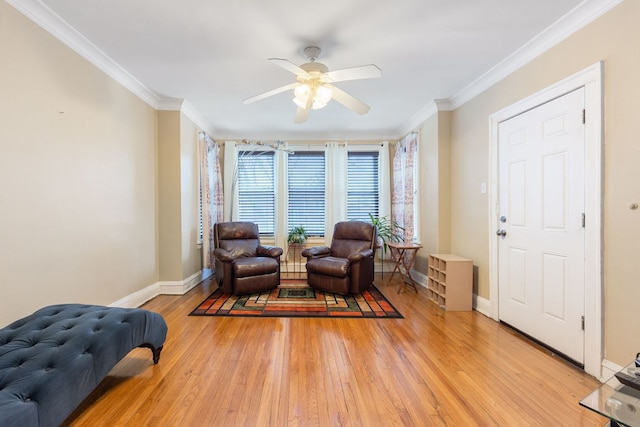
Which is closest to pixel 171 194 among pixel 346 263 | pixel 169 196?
pixel 169 196

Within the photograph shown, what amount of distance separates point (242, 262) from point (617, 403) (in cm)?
343

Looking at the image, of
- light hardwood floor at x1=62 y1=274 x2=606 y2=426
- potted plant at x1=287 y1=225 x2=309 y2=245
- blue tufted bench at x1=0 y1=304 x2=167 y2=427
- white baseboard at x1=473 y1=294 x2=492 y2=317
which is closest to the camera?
blue tufted bench at x1=0 y1=304 x2=167 y2=427

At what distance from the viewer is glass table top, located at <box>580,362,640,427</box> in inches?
41.1

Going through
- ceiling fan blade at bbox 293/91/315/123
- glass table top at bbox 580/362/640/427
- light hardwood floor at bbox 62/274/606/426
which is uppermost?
ceiling fan blade at bbox 293/91/315/123

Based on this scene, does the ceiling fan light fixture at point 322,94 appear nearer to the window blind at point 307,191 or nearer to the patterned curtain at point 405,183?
the patterned curtain at point 405,183

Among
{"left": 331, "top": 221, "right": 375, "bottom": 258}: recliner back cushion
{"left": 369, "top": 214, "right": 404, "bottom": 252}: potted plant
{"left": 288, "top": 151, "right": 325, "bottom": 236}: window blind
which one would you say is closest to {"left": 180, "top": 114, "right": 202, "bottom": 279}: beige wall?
{"left": 288, "top": 151, "right": 325, "bottom": 236}: window blind

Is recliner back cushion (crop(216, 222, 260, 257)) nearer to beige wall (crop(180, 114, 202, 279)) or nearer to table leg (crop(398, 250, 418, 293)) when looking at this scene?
beige wall (crop(180, 114, 202, 279))

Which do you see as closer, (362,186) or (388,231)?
(388,231)

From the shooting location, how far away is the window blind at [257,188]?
5.29 meters

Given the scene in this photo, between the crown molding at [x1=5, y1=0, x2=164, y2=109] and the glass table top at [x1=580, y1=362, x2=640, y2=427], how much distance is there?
3.93 m

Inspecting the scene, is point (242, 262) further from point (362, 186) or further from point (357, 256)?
point (362, 186)

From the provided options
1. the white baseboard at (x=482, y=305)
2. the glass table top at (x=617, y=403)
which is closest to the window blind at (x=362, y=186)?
the white baseboard at (x=482, y=305)

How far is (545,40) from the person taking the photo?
232 cm

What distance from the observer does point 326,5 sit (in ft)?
6.48
